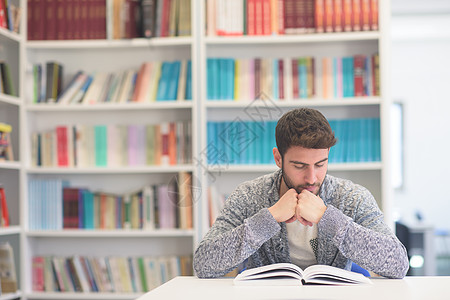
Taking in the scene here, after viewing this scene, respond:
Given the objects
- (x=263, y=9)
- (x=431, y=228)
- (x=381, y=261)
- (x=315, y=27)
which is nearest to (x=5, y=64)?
(x=263, y=9)

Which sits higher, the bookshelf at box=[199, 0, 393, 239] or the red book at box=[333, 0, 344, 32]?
the red book at box=[333, 0, 344, 32]

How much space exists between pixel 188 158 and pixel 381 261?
1.70 meters

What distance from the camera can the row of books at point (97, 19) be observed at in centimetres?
328

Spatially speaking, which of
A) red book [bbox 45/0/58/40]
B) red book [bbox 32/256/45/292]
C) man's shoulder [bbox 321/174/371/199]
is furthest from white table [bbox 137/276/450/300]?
red book [bbox 45/0/58/40]

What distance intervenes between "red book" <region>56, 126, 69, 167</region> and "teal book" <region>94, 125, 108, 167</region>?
18 cm

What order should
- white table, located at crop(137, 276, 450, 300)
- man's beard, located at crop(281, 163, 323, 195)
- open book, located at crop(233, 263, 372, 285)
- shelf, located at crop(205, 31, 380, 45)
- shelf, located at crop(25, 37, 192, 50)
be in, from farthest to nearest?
shelf, located at crop(25, 37, 192, 50) → shelf, located at crop(205, 31, 380, 45) → man's beard, located at crop(281, 163, 323, 195) → open book, located at crop(233, 263, 372, 285) → white table, located at crop(137, 276, 450, 300)

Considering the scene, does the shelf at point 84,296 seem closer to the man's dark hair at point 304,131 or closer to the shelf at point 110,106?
the shelf at point 110,106

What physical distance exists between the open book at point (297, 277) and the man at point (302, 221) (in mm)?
92

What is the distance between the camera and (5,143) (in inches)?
121

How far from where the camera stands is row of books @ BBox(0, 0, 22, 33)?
3104 millimetres

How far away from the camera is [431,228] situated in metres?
4.21

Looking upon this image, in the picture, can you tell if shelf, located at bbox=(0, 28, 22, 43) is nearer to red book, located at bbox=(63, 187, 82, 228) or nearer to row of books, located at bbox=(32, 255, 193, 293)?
red book, located at bbox=(63, 187, 82, 228)

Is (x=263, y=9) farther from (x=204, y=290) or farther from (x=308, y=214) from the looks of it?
(x=204, y=290)

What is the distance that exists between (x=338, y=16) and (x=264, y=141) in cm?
82
